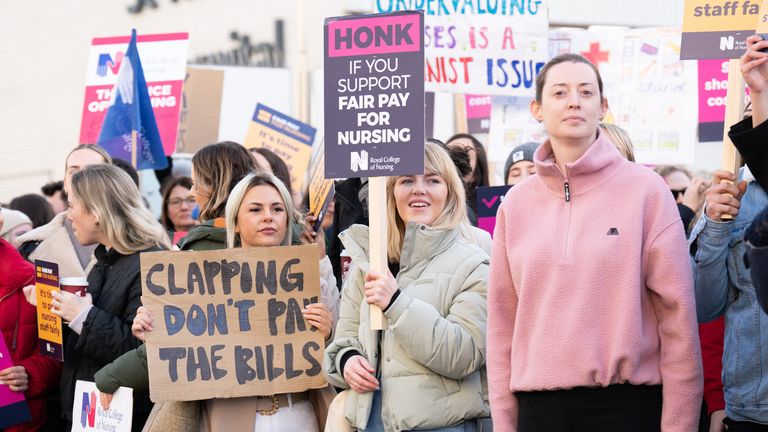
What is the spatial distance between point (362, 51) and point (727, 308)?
1753 mm

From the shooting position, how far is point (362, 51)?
472cm

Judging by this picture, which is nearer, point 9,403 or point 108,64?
point 9,403

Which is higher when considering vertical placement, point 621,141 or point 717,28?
point 717,28

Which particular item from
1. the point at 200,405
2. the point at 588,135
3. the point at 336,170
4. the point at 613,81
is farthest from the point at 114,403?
the point at 613,81

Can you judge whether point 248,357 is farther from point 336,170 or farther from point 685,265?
point 685,265

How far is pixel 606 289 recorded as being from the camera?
3.72 metres

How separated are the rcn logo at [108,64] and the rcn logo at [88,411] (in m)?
4.43

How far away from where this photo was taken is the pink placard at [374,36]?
15.2 feet

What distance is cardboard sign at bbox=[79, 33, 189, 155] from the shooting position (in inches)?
372

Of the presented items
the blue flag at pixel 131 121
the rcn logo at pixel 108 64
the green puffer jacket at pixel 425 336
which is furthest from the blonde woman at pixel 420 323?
the rcn logo at pixel 108 64

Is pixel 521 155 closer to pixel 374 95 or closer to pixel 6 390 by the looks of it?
pixel 374 95

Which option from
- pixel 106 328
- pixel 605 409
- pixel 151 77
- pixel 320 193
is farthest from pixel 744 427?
pixel 151 77

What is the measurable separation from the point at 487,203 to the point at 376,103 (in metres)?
1.75

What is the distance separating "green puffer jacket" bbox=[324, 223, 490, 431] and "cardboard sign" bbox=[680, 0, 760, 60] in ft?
3.94
